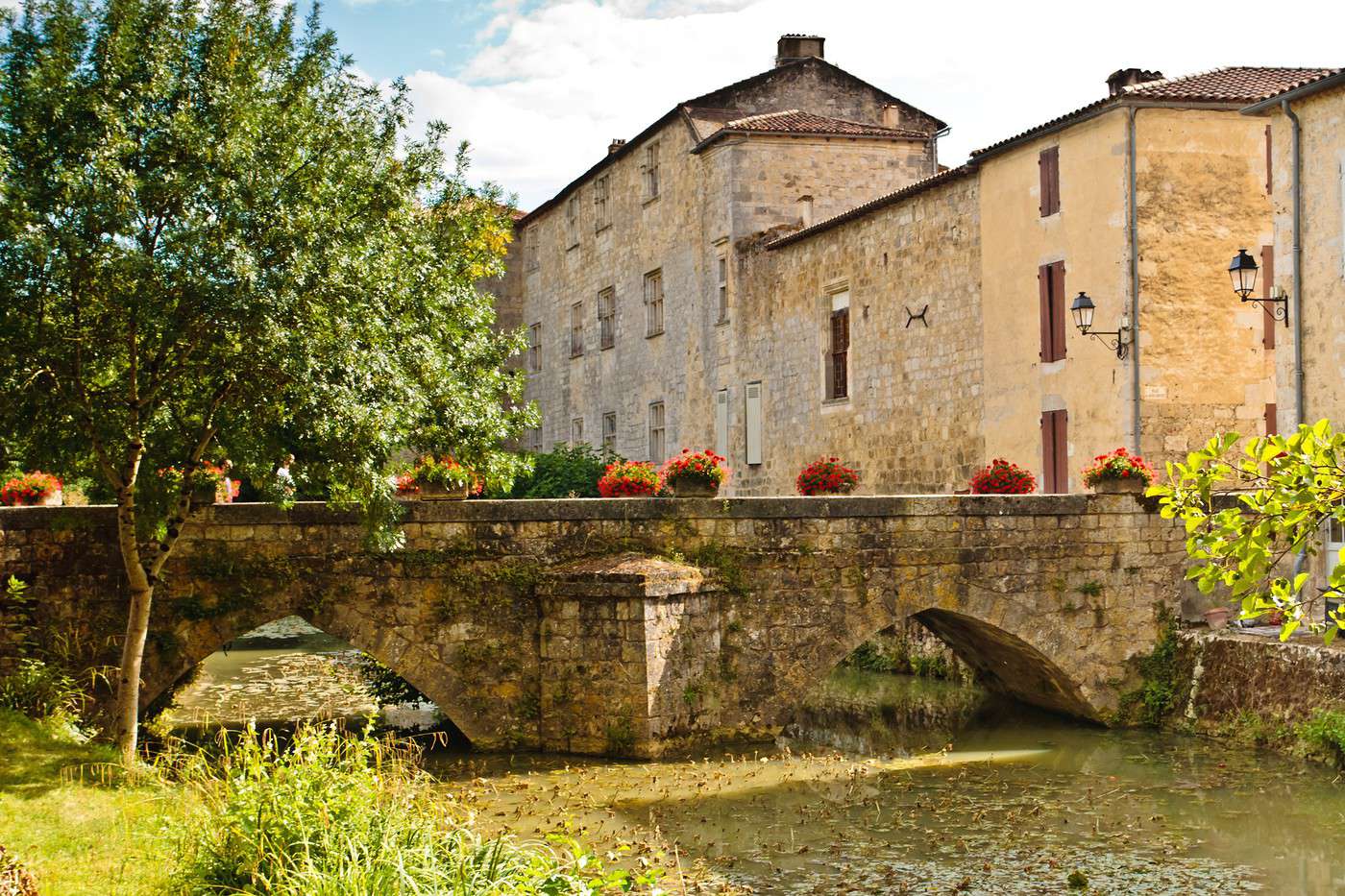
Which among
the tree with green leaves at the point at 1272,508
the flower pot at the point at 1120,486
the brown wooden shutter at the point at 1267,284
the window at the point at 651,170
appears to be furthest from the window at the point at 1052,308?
the tree with green leaves at the point at 1272,508

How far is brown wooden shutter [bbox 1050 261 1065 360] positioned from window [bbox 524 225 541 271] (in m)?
20.4

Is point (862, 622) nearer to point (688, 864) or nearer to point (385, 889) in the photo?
point (688, 864)

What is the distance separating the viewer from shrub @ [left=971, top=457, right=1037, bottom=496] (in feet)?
49.6

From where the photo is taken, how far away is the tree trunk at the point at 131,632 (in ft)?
35.0

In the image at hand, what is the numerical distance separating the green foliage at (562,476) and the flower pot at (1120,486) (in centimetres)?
1426

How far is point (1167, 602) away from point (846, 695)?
444cm

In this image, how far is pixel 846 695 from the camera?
58.7ft

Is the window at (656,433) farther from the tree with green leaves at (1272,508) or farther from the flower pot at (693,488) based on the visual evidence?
the tree with green leaves at (1272,508)

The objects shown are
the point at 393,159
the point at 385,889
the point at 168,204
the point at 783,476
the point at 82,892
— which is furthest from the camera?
the point at 783,476

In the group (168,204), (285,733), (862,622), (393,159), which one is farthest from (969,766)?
(168,204)

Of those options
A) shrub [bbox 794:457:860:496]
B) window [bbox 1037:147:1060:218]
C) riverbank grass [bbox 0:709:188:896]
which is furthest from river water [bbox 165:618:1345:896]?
window [bbox 1037:147:1060:218]

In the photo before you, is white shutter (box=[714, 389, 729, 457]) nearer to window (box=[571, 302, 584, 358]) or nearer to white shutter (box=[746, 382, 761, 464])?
white shutter (box=[746, 382, 761, 464])

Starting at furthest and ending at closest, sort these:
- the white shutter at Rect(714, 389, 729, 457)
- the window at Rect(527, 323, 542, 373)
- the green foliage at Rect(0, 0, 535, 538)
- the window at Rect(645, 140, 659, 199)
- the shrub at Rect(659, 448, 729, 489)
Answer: the window at Rect(527, 323, 542, 373)
the window at Rect(645, 140, 659, 199)
the white shutter at Rect(714, 389, 729, 457)
the shrub at Rect(659, 448, 729, 489)
the green foliage at Rect(0, 0, 535, 538)

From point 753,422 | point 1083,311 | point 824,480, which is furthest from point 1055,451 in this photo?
point 753,422
